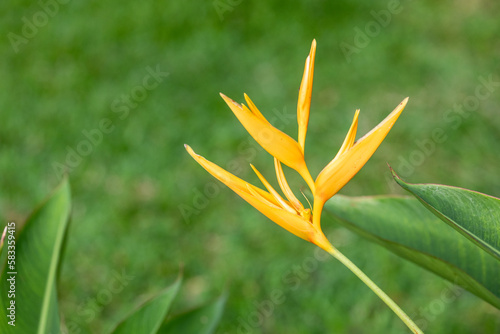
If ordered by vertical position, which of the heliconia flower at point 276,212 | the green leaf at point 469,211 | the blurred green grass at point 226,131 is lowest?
the blurred green grass at point 226,131

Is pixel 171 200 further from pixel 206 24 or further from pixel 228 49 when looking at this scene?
pixel 206 24

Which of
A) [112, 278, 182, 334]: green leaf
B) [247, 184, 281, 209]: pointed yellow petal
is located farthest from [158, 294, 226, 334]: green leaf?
[247, 184, 281, 209]: pointed yellow petal

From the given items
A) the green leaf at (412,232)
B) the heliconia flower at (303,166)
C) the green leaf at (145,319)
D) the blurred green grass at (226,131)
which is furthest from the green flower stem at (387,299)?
the blurred green grass at (226,131)

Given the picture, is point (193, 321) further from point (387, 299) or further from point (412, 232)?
point (387, 299)

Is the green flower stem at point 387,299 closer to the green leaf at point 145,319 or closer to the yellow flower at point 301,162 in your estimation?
the yellow flower at point 301,162

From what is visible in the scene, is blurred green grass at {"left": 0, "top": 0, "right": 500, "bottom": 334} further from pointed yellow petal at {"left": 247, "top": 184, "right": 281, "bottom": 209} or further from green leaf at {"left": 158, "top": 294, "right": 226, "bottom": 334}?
pointed yellow petal at {"left": 247, "top": 184, "right": 281, "bottom": 209}

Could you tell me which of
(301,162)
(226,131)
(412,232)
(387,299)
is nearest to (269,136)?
(301,162)
